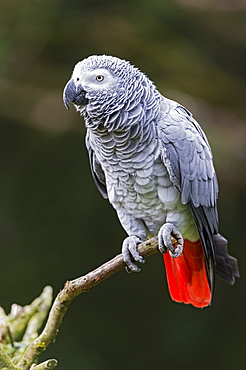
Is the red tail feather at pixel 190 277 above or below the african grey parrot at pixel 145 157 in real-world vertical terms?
below

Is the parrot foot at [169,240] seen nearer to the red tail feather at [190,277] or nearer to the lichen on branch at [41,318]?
the lichen on branch at [41,318]

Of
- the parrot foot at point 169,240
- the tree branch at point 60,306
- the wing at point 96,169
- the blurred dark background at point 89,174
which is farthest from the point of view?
the blurred dark background at point 89,174

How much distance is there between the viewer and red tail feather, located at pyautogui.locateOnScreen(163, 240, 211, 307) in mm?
1716

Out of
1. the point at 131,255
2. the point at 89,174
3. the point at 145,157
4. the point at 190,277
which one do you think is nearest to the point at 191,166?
the point at 145,157

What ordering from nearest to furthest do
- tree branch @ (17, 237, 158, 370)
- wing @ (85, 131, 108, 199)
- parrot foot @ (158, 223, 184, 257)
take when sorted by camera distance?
tree branch @ (17, 237, 158, 370)
parrot foot @ (158, 223, 184, 257)
wing @ (85, 131, 108, 199)

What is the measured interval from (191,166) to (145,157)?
0.49 ft

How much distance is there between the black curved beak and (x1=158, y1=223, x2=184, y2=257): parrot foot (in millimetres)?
439

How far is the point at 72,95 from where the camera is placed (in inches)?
54.0

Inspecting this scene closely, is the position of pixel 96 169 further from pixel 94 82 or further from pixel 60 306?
pixel 60 306

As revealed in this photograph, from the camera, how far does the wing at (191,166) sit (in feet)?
4.82

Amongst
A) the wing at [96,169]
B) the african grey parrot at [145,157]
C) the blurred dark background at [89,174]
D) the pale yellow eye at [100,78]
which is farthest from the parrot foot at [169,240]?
the blurred dark background at [89,174]

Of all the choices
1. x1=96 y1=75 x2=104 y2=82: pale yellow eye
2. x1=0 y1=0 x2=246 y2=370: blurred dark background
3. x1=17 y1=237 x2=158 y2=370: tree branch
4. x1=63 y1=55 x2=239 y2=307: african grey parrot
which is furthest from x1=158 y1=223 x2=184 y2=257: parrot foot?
x1=0 y1=0 x2=246 y2=370: blurred dark background

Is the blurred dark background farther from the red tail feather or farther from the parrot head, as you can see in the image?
the parrot head

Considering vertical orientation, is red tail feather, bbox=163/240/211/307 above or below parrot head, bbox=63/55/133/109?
below
